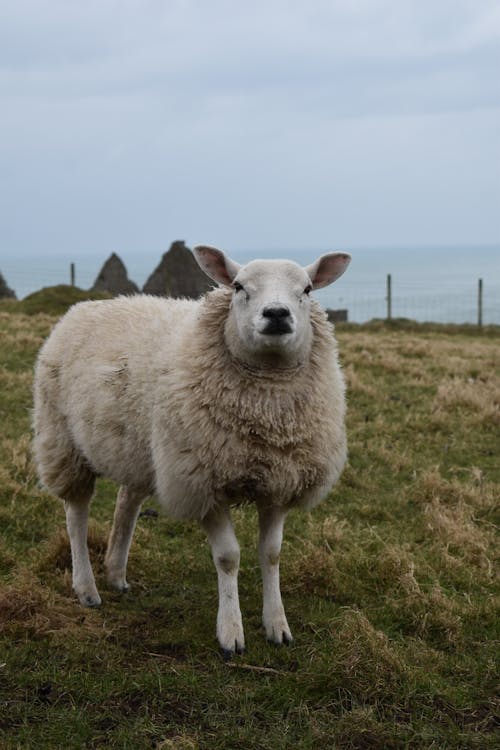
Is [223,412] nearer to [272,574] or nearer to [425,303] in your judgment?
[272,574]

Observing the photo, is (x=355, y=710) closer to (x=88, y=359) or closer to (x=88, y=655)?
(x=88, y=655)

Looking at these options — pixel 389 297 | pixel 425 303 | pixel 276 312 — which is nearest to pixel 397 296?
pixel 425 303

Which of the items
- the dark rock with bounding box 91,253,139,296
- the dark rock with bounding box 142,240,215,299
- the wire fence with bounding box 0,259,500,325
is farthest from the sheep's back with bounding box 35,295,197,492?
the wire fence with bounding box 0,259,500,325

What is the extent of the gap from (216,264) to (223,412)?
0.90 metres

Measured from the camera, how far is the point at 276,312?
420 centimetres

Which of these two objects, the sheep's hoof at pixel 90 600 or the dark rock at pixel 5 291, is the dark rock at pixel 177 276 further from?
the sheep's hoof at pixel 90 600

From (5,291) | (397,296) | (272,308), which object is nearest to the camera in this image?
(272,308)

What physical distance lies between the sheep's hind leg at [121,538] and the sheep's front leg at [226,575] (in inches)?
37.1

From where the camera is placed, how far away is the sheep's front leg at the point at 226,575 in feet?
14.7

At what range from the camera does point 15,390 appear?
9852 mm

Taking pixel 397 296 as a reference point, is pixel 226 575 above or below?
below

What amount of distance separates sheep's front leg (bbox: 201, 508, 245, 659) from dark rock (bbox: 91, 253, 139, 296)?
18636mm

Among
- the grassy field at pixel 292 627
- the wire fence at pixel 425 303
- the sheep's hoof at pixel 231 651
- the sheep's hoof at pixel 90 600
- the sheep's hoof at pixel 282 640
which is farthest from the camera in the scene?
the wire fence at pixel 425 303

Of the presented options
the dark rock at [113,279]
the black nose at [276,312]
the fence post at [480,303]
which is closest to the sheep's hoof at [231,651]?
the black nose at [276,312]
